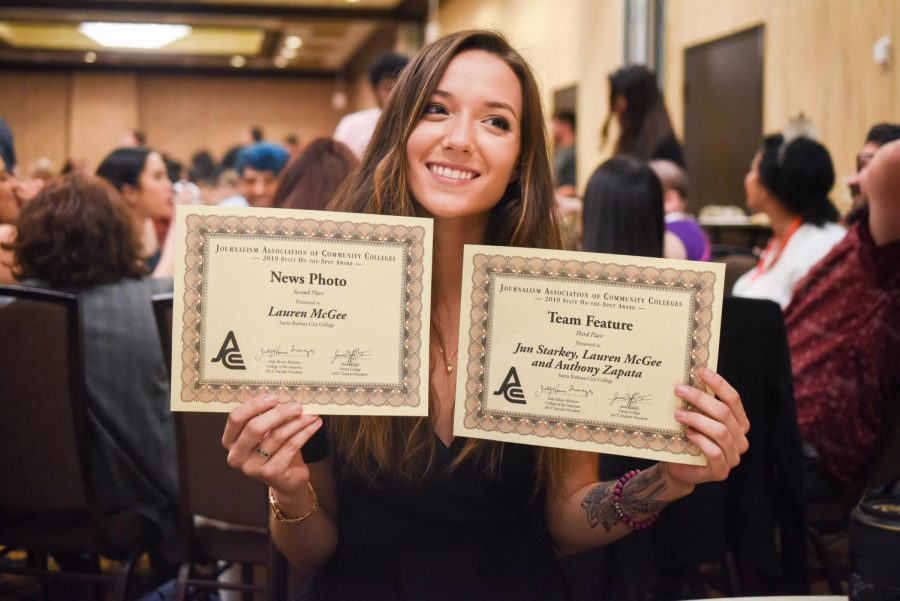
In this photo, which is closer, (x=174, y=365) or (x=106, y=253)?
(x=174, y=365)

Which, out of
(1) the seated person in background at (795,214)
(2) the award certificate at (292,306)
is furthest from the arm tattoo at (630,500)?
(1) the seated person in background at (795,214)

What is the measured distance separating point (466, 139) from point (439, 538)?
0.61 m

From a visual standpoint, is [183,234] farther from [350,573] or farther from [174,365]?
[350,573]

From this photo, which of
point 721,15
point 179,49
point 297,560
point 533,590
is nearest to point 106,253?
point 297,560

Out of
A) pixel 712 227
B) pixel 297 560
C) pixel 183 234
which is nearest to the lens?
pixel 183 234

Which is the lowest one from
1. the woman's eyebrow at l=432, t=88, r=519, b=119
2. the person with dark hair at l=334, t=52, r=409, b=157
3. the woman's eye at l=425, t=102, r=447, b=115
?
the woman's eye at l=425, t=102, r=447, b=115

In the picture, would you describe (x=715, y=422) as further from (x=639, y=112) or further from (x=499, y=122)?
(x=639, y=112)

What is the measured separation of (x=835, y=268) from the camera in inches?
93.5

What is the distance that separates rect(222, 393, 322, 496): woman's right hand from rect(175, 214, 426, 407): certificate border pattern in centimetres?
2

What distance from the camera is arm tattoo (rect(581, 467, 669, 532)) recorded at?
138cm

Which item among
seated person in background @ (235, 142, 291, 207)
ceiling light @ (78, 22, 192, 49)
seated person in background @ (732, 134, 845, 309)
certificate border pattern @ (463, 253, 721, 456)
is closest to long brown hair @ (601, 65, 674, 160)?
seated person in background @ (732, 134, 845, 309)

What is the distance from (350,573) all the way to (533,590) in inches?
11.3
